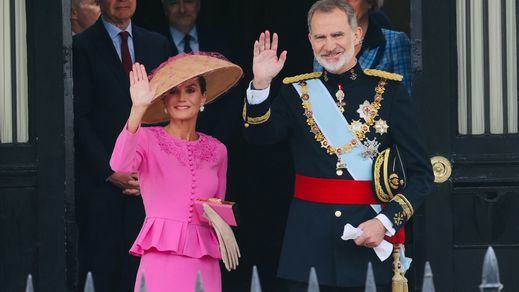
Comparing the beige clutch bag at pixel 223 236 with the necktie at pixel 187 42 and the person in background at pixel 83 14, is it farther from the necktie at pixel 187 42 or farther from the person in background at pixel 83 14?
the person in background at pixel 83 14

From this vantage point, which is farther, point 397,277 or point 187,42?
point 187,42

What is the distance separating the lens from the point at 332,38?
7906 millimetres

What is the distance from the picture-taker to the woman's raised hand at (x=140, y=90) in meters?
7.81

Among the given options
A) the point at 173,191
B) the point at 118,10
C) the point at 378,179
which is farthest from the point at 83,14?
→ the point at 378,179

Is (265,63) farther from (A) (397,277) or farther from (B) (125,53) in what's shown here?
(B) (125,53)

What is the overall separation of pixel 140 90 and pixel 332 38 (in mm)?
907

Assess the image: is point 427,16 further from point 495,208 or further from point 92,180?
point 92,180

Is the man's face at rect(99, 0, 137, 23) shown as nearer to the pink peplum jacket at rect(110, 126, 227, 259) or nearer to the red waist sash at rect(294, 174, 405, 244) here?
the pink peplum jacket at rect(110, 126, 227, 259)

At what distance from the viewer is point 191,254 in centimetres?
809

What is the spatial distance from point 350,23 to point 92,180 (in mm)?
2145

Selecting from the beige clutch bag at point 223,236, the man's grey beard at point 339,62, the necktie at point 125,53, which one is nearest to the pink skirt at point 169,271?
the beige clutch bag at point 223,236

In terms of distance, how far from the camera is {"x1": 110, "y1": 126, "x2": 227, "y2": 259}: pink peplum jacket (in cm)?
809

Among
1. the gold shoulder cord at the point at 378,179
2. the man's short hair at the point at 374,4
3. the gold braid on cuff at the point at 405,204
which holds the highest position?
the man's short hair at the point at 374,4

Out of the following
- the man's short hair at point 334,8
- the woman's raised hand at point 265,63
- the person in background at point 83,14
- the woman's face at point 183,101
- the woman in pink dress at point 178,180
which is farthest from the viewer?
the person in background at point 83,14
